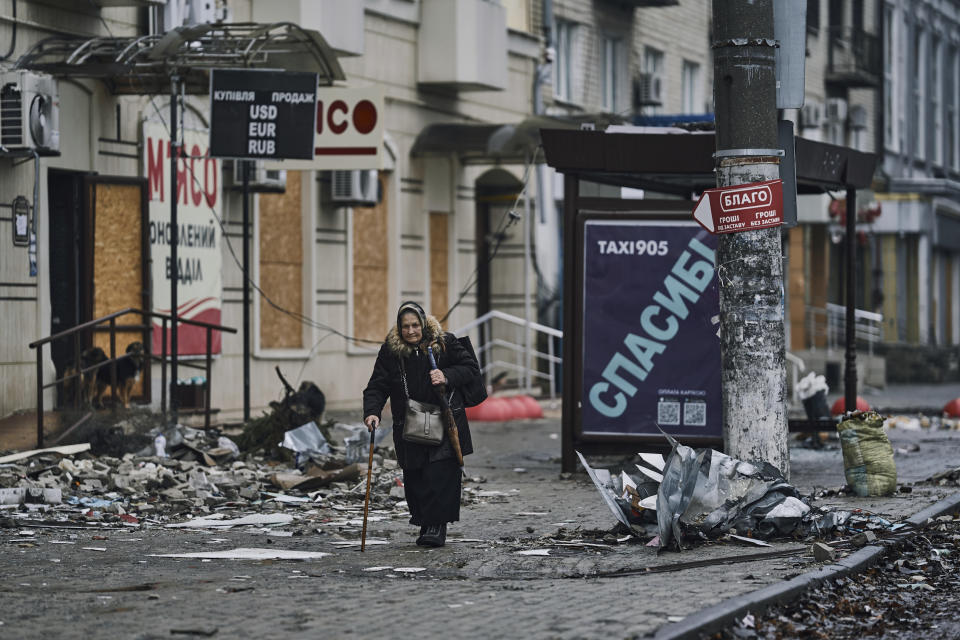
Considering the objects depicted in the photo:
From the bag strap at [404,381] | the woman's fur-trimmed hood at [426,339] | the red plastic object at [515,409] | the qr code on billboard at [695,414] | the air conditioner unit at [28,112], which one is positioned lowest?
the red plastic object at [515,409]

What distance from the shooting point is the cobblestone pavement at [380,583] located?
7770 mm

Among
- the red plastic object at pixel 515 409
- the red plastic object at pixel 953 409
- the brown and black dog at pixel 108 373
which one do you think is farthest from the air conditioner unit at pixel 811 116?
the brown and black dog at pixel 108 373

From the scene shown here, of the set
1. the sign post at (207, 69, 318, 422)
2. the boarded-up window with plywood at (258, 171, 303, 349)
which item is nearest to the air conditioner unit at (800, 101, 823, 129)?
the boarded-up window with plywood at (258, 171, 303, 349)

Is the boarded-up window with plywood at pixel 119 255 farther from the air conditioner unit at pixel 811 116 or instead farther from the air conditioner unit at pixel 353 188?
the air conditioner unit at pixel 811 116

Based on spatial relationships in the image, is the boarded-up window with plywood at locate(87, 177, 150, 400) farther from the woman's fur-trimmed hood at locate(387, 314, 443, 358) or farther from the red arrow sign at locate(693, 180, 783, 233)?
the red arrow sign at locate(693, 180, 783, 233)

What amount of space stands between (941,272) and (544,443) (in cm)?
3424

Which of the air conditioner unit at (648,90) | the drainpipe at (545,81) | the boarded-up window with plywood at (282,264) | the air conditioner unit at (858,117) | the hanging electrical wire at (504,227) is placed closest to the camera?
the hanging electrical wire at (504,227)

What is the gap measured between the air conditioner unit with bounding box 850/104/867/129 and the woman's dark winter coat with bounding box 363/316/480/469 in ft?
114

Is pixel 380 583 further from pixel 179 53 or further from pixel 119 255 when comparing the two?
pixel 119 255

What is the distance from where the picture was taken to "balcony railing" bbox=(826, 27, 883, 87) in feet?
144

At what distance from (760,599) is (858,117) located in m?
37.6

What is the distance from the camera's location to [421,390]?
11.2 m

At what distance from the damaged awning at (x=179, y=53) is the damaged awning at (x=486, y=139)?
22.5ft

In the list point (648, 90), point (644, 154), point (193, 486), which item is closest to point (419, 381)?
point (193, 486)
